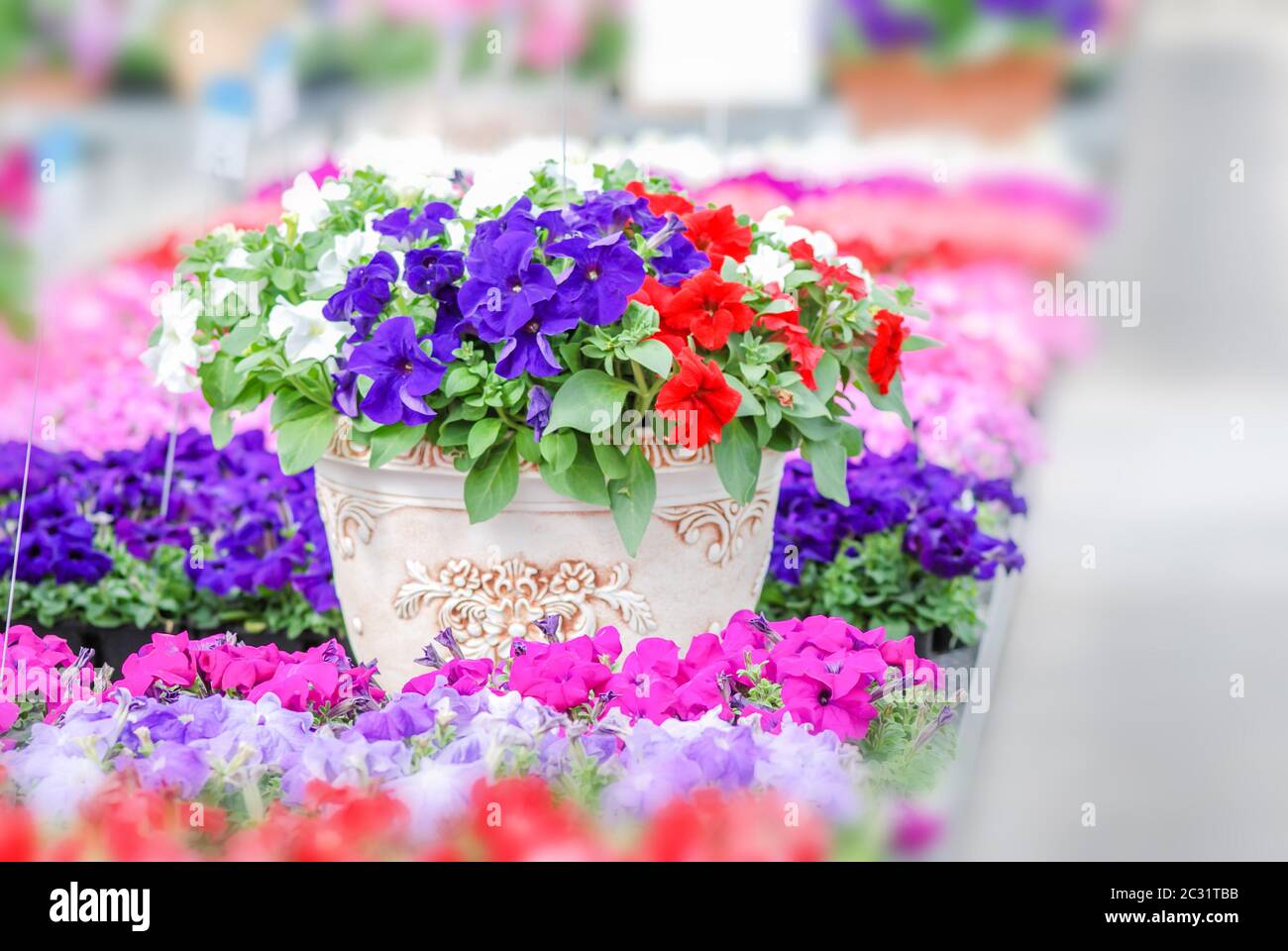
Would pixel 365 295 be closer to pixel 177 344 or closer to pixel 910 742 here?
pixel 177 344

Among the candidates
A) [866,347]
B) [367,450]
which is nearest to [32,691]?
[367,450]

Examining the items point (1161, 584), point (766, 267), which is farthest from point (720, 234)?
point (1161, 584)

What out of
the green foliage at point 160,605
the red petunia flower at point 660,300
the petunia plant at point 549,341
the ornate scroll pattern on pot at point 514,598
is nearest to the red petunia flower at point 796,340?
the petunia plant at point 549,341

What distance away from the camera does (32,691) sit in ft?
5.24

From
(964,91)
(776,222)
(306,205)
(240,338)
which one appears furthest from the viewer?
(964,91)

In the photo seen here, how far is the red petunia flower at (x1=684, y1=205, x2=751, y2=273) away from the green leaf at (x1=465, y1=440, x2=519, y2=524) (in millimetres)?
387

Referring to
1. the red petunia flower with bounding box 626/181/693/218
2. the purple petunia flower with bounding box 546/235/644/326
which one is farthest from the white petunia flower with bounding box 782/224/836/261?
the purple petunia flower with bounding box 546/235/644/326

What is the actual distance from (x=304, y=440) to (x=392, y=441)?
13cm

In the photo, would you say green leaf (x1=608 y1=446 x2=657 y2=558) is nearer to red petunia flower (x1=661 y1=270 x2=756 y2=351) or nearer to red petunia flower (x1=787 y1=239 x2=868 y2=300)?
red petunia flower (x1=661 y1=270 x2=756 y2=351)

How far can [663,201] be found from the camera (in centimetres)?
197

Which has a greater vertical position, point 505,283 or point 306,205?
point 306,205

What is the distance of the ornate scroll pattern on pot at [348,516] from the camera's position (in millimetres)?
1805

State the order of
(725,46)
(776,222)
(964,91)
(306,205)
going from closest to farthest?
(306,205) → (776,222) → (964,91) → (725,46)

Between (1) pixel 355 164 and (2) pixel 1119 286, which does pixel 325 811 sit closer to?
(1) pixel 355 164
